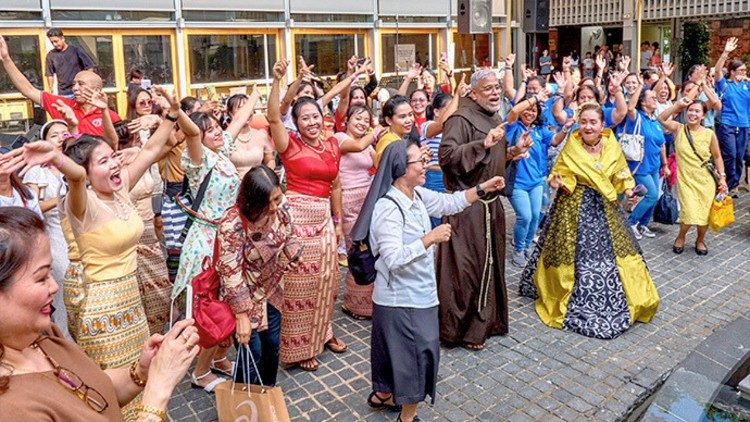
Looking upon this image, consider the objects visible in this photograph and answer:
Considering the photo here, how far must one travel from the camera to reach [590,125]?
5312 mm

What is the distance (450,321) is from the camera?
502 cm

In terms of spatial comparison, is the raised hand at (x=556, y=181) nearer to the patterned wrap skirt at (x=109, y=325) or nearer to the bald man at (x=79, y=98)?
the patterned wrap skirt at (x=109, y=325)

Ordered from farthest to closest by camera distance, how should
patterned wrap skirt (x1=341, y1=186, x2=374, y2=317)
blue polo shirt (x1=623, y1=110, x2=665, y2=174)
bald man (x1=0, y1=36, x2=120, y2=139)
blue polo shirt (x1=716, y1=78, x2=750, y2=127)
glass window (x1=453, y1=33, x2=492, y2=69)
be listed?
glass window (x1=453, y1=33, x2=492, y2=69) < blue polo shirt (x1=716, y1=78, x2=750, y2=127) < blue polo shirt (x1=623, y1=110, x2=665, y2=174) < patterned wrap skirt (x1=341, y1=186, x2=374, y2=317) < bald man (x1=0, y1=36, x2=120, y2=139)

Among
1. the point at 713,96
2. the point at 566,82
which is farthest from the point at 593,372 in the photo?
the point at 713,96

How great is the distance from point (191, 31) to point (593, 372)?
31.3ft

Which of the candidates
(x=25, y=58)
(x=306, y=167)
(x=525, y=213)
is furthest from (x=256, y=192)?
(x=25, y=58)

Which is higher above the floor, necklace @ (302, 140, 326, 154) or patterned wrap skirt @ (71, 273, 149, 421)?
necklace @ (302, 140, 326, 154)

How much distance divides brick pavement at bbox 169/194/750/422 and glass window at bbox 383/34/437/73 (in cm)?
971

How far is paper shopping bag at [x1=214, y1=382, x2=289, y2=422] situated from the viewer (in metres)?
2.90

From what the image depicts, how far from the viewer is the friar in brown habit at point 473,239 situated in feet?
16.2

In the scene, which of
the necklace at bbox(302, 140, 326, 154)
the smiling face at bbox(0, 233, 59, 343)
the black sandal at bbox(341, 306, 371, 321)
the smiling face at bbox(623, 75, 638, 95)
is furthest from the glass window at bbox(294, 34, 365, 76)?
the smiling face at bbox(0, 233, 59, 343)

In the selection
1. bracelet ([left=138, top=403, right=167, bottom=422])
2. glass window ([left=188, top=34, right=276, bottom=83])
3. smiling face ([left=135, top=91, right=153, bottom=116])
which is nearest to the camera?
bracelet ([left=138, top=403, right=167, bottom=422])

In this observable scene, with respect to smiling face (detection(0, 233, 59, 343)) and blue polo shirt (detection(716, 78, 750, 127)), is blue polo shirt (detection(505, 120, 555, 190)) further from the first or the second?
smiling face (detection(0, 233, 59, 343))

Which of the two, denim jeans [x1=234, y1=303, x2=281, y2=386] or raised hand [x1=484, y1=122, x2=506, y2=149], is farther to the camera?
raised hand [x1=484, y1=122, x2=506, y2=149]
